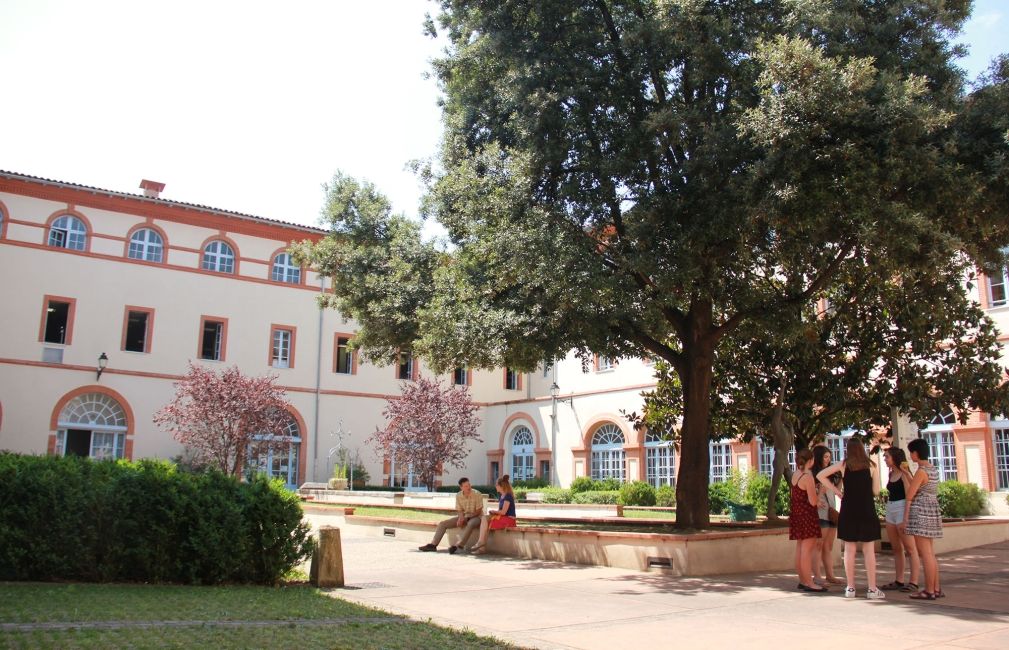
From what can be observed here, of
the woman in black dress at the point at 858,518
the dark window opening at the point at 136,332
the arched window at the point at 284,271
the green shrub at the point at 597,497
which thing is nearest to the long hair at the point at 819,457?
the woman in black dress at the point at 858,518

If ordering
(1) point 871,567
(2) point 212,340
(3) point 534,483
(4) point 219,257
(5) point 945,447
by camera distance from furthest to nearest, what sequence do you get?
(3) point 534,483
(4) point 219,257
(2) point 212,340
(5) point 945,447
(1) point 871,567

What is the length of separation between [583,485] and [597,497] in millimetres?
2558

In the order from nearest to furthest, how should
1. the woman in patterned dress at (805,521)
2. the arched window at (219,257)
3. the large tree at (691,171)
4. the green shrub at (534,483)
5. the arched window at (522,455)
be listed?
the woman in patterned dress at (805,521), the large tree at (691,171), the arched window at (219,257), the green shrub at (534,483), the arched window at (522,455)

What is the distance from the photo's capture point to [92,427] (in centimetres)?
3028

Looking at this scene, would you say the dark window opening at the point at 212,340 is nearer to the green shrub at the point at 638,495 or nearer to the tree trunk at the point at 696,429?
the green shrub at the point at 638,495

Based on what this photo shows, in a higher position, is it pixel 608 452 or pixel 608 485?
pixel 608 452

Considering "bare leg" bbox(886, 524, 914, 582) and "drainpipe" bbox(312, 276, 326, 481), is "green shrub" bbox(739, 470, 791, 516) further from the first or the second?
"drainpipe" bbox(312, 276, 326, 481)

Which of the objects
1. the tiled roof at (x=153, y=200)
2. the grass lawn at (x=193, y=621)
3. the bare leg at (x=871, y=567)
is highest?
the tiled roof at (x=153, y=200)

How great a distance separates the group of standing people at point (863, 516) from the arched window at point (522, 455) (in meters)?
26.2

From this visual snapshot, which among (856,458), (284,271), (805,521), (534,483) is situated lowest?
(805,521)

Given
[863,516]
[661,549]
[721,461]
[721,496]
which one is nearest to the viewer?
[863,516]

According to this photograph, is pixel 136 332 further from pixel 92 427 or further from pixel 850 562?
pixel 850 562

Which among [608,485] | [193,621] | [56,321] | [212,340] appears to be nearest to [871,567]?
[193,621]

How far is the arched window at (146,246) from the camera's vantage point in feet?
104
